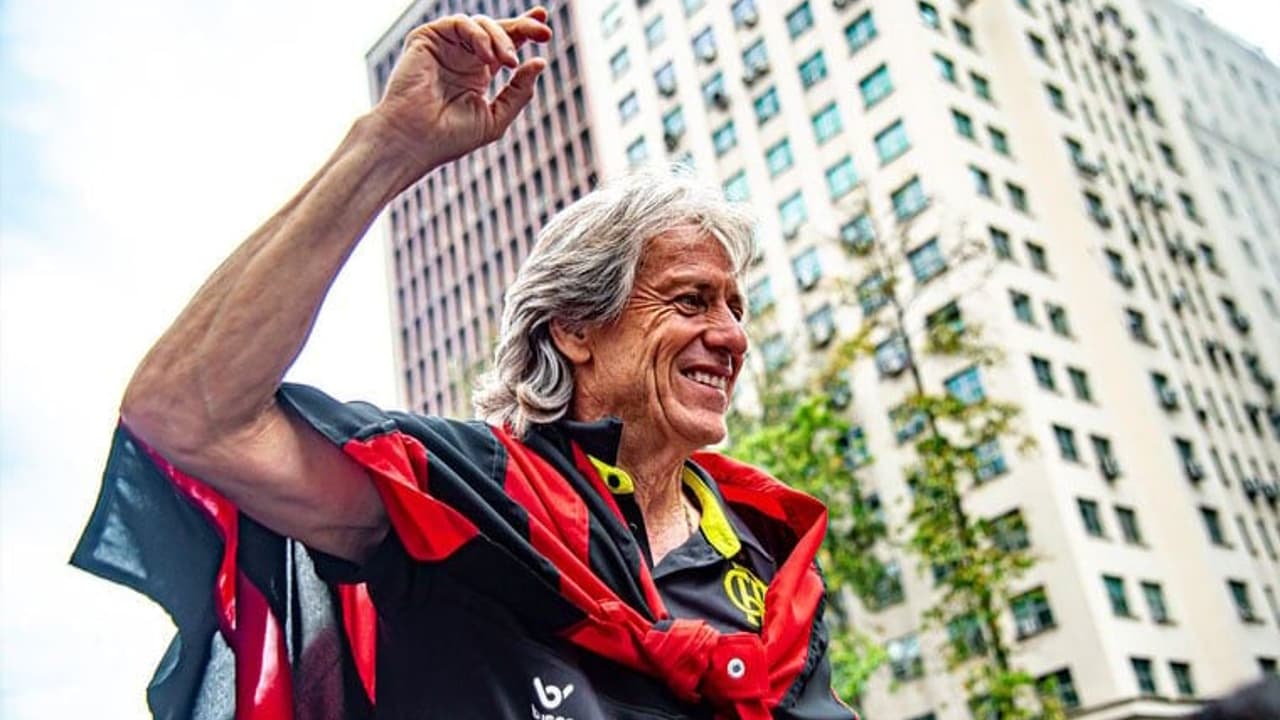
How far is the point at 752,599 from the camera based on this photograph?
2.24m

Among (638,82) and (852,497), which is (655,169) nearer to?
(852,497)

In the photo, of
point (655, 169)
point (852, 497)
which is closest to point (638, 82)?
point (852, 497)

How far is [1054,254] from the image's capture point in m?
33.3

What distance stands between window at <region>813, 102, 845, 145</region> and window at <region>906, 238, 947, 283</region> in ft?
17.6

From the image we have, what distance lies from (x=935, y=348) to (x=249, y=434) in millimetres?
18479

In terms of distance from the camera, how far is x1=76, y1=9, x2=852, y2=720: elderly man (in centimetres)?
152

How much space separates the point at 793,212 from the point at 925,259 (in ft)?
18.6

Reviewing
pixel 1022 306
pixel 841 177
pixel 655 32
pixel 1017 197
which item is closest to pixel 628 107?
pixel 655 32

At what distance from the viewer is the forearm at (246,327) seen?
149cm

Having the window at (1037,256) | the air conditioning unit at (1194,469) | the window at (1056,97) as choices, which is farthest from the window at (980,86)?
the air conditioning unit at (1194,469)

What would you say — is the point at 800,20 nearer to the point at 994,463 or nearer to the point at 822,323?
the point at 822,323

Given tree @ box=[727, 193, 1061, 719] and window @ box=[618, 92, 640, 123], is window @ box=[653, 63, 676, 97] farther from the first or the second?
tree @ box=[727, 193, 1061, 719]

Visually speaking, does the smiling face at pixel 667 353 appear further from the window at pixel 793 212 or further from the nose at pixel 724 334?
the window at pixel 793 212

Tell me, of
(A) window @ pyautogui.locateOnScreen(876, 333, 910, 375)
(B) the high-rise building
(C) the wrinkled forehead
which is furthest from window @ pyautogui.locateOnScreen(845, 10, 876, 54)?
(C) the wrinkled forehead
